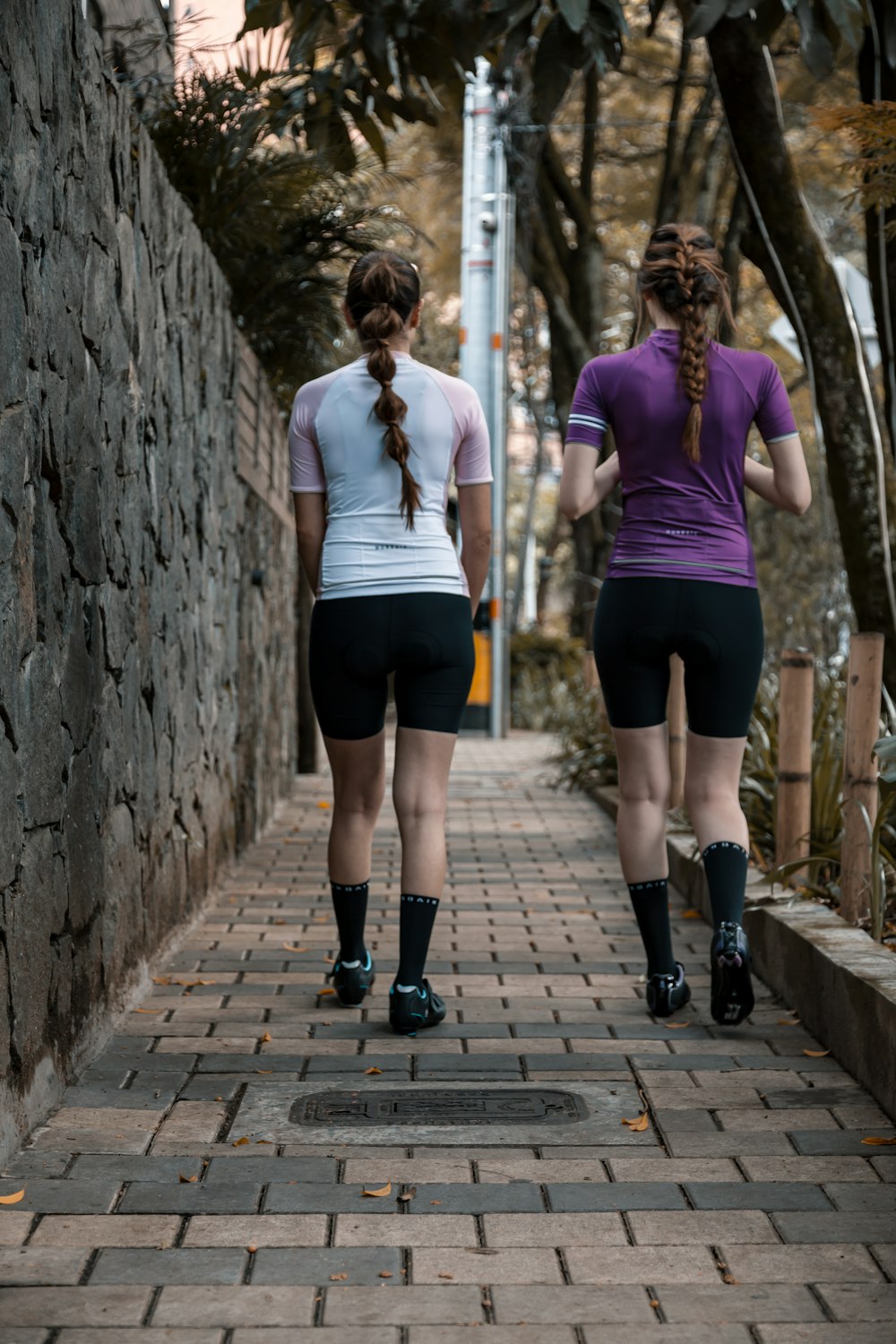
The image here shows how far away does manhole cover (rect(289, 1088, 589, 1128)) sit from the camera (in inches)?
135

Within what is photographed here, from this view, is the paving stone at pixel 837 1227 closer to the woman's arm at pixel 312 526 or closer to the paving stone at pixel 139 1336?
the paving stone at pixel 139 1336

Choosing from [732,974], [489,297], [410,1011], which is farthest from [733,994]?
[489,297]

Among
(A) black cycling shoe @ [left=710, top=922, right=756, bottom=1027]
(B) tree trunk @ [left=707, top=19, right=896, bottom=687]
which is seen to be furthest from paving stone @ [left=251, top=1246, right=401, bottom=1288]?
(B) tree trunk @ [left=707, top=19, right=896, bottom=687]

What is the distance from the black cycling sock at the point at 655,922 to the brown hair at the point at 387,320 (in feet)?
3.81

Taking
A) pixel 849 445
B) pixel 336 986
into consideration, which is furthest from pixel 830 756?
pixel 336 986

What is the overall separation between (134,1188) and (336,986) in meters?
1.50

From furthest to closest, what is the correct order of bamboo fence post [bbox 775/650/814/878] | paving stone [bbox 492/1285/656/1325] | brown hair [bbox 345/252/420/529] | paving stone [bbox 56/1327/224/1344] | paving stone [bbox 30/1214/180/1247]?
bamboo fence post [bbox 775/650/814/878] < brown hair [bbox 345/252/420/529] < paving stone [bbox 30/1214/180/1247] < paving stone [bbox 492/1285/656/1325] < paving stone [bbox 56/1327/224/1344]

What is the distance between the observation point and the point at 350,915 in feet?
14.4

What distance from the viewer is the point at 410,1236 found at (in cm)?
275

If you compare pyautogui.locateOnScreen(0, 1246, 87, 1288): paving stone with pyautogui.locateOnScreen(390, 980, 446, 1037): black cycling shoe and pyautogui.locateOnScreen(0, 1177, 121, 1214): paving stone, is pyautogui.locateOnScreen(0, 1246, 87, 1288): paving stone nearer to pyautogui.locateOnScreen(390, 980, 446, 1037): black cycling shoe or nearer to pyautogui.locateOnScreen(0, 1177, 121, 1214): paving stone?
pyautogui.locateOnScreen(0, 1177, 121, 1214): paving stone

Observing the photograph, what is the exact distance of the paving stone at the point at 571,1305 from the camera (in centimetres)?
244

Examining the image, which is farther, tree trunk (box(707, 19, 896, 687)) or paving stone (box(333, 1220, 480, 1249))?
tree trunk (box(707, 19, 896, 687))

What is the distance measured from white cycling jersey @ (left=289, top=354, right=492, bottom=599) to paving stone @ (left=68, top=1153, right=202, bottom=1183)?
5.01ft

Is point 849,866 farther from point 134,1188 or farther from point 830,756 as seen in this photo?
point 134,1188
